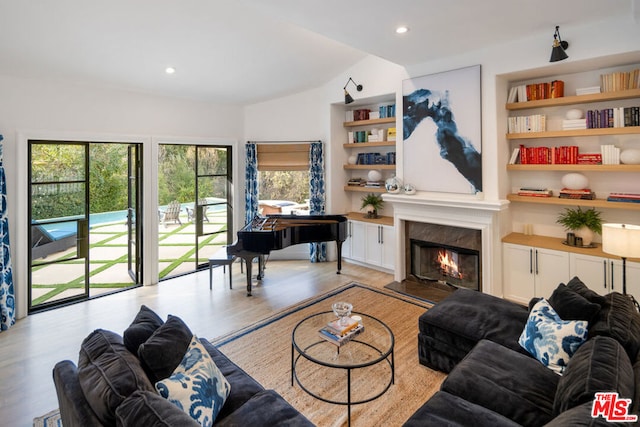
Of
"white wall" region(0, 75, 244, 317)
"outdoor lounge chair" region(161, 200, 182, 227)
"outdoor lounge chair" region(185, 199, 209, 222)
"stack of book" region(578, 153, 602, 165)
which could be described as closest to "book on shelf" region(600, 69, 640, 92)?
"stack of book" region(578, 153, 602, 165)

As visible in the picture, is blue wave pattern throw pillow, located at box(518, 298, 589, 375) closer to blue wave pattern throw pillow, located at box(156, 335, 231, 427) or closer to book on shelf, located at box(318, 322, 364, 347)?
book on shelf, located at box(318, 322, 364, 347)

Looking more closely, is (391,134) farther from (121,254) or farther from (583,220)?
(121,254)

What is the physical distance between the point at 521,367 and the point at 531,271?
7.65 ft

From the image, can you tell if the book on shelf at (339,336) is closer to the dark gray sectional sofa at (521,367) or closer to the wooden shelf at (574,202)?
the dark gray sectional sofa at (521,367)

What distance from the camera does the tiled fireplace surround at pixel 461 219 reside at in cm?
445

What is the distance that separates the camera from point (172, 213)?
20.4ft

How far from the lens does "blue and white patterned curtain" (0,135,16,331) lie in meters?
3.93

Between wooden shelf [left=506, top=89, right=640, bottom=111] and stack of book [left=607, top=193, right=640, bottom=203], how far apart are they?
3.37 feet

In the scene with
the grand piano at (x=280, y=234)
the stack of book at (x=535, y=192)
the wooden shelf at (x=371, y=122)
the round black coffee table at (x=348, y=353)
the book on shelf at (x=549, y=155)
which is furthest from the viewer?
the wooden shelf at (x=371, y=122)

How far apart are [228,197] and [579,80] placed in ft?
18.1

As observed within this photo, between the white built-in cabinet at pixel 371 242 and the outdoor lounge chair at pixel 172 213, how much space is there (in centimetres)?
303

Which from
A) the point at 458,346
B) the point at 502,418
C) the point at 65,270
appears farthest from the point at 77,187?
the point at 502,418

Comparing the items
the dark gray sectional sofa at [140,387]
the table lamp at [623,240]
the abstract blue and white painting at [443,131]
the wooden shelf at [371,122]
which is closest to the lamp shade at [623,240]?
the table lamp at [623,240]

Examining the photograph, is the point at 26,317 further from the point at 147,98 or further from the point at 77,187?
the point at 147,98
